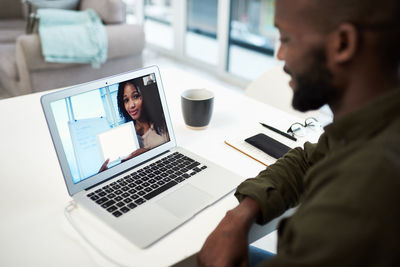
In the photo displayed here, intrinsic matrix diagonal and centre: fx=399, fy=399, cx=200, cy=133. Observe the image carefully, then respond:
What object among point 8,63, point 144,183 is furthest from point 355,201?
point 8,63

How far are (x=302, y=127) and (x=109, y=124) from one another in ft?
2.05

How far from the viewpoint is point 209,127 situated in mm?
1277

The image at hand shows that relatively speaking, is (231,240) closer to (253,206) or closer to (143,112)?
(253,206)

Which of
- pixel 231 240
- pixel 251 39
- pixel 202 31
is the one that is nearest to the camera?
pixel 231 240

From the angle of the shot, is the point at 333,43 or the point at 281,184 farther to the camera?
the point at 281,184

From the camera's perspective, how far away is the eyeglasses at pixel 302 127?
4.03ft

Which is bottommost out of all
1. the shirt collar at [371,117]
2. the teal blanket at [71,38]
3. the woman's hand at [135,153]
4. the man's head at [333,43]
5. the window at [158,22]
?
the window at [158,22]

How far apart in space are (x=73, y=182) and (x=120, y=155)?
0.13 m

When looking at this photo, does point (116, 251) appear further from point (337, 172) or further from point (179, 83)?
point (179, 83)

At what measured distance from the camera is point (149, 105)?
1.03 m

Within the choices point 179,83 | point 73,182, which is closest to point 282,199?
point 73,182

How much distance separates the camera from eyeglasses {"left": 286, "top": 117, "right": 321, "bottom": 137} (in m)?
1.23

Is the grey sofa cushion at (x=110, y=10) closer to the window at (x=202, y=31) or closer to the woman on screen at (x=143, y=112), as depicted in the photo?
the window at (x=202, y=31)

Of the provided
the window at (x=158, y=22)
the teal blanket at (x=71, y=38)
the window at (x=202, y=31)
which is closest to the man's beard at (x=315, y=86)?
the teal blanket at (x=71, y=38)
